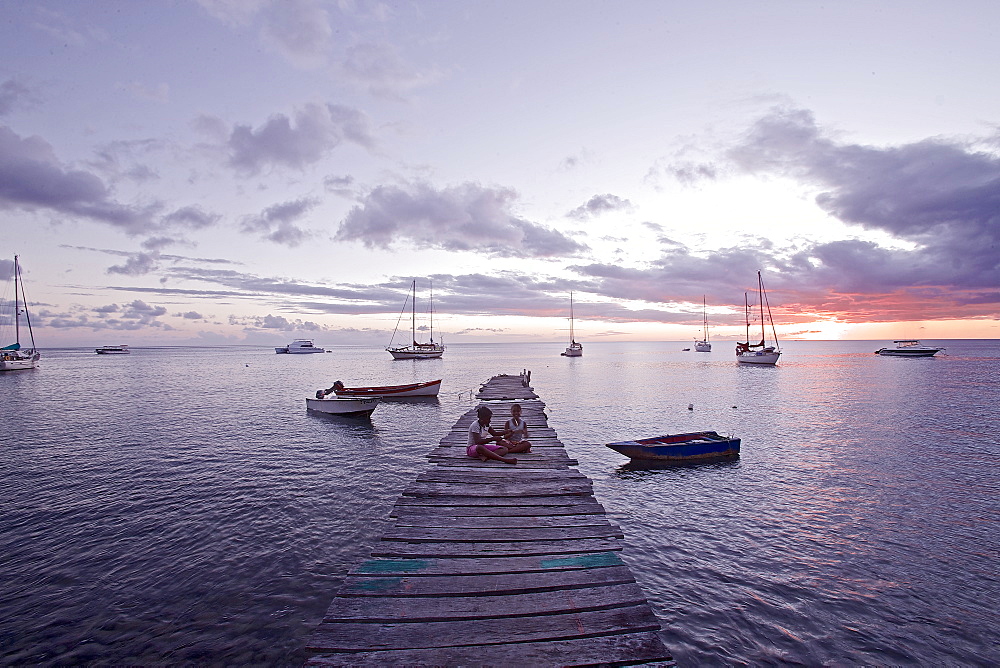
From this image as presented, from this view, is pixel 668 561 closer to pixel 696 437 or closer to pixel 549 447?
pixel 549 447

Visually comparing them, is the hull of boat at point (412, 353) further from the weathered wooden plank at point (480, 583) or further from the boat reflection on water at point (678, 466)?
the weathered wooden plank at point (480, 583)

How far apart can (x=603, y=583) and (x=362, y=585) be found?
141 inches

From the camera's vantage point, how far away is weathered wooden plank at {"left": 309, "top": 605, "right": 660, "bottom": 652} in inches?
216

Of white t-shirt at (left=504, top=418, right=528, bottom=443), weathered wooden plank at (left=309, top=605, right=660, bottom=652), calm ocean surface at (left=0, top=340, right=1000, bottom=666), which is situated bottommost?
calm ocean surface at (left=0, top=340, right=1000, bottom=666)

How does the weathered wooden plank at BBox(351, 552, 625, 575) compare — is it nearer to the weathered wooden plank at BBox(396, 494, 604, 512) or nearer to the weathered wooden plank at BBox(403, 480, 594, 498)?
the weathered wooden plank at BBox(396, 494, 604, 512)

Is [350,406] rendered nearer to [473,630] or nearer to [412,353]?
[473,630]

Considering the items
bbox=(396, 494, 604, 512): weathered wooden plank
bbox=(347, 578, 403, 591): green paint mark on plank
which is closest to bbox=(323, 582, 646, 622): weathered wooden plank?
bbox=(347, 578, 403, 591): green paint mark on plank

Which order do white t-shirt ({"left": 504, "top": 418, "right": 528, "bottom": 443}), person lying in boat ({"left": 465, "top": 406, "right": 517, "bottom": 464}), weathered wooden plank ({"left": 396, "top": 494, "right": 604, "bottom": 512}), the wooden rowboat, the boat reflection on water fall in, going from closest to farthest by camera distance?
weathered wooden plank ({"left": 396, "top": 494, "right": 604, "bottom": 512}) < person lying in boat ({"left": 465, "top": 406, "right": 517, "bottom": 464}) < white t-shirt ({"left": 504, "top": 418, "right": 528, "bottom": 443}) < the boat reflection on water < the wooden rowboat

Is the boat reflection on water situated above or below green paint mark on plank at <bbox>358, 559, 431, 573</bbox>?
below

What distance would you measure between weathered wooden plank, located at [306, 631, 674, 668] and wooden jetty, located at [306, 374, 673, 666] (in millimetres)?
12

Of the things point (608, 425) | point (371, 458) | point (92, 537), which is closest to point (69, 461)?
point (92, 537)

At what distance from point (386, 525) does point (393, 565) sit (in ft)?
26.7

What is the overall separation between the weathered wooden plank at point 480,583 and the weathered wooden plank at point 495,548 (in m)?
0.67

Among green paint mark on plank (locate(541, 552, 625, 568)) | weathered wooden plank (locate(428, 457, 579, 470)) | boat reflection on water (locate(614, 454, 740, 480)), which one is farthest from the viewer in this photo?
boat reflection on water (locate(614, 454, 740, 480))
